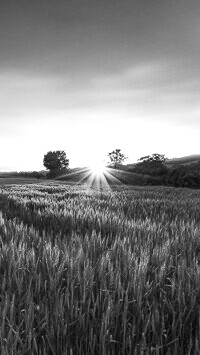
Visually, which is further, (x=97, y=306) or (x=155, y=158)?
(x=155, y=158)

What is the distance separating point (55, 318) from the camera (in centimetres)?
107

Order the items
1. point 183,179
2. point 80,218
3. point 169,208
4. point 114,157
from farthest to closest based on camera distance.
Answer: point 114,157
point 183,179
point 169,208
point 80,218

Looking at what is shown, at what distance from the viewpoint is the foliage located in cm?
9680

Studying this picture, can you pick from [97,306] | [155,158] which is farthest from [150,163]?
[97,306]

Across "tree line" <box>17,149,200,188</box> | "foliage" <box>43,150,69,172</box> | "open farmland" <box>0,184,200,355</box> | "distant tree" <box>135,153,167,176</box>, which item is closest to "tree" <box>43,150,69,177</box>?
"foliage" <box>43,150,69,172</box>

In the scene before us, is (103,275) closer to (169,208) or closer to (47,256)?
(47,256)

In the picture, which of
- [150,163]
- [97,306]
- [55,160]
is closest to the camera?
[97,306]

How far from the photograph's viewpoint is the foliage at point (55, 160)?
96800 mm

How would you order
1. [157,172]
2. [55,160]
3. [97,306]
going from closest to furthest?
[97,306] → [157,172] → [55,160]

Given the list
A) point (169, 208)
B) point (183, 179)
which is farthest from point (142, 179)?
point (169, 208)

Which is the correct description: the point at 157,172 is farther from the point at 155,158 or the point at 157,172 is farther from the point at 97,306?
the point at 97,306

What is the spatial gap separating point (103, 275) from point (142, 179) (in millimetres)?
31580

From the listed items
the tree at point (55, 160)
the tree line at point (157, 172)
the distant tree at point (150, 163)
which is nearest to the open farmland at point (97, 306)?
the tree line at point (157, 172)

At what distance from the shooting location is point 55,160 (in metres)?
99.1
